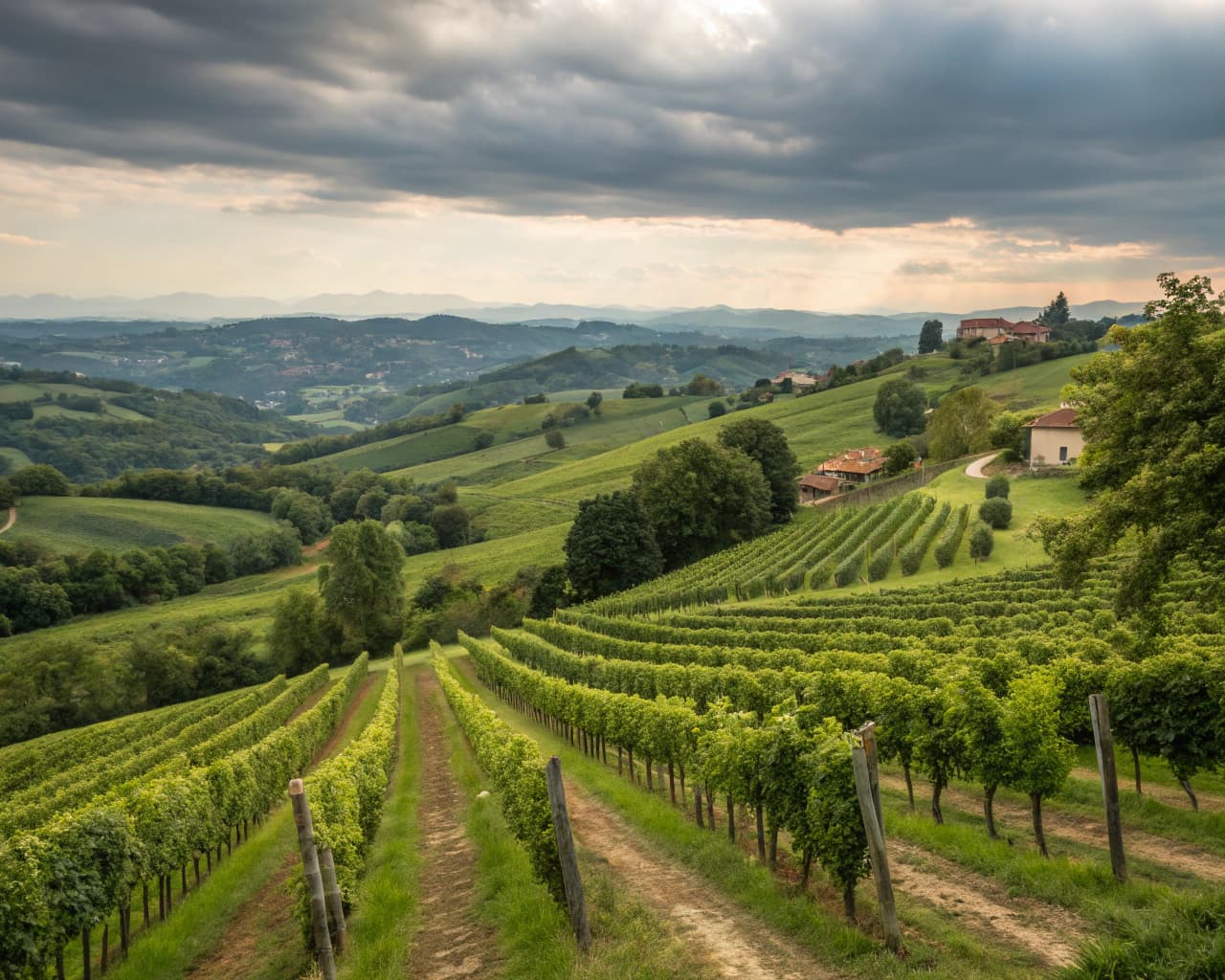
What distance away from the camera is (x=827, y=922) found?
1029 cm

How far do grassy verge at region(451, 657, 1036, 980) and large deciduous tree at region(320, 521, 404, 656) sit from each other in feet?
215

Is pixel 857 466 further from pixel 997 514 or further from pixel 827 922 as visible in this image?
pixel 827 922

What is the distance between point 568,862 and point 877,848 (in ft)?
13.0

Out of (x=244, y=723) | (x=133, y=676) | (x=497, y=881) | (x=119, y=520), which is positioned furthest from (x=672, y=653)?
(x=119, y=520)

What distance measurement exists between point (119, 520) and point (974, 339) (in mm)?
180751

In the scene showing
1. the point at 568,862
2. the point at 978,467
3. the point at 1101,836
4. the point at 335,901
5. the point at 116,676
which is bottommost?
the point at 116,676

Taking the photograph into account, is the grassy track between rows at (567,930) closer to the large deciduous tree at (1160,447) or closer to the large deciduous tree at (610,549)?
the large deciduous tree at (1160,447)

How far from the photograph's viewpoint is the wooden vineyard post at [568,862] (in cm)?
1035

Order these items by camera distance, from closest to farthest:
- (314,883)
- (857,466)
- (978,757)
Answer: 1. (314,883)
2. (978,757)
3. (857,466)

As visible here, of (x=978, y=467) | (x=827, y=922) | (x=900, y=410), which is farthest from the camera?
(x=900, y=410)

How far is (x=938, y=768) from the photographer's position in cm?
1478

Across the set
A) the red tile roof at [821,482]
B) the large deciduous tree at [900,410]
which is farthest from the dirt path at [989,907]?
the large deciduous tree at [900,410]

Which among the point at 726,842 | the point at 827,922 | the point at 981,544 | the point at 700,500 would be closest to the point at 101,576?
the point at 700,500

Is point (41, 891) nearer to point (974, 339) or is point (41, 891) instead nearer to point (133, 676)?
point (133, 676)
